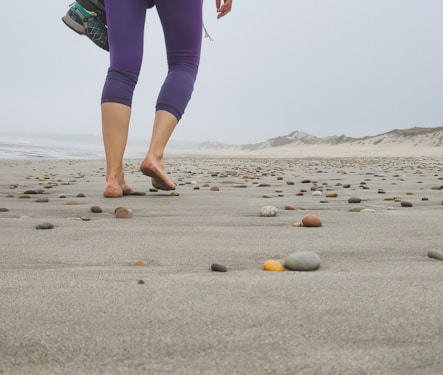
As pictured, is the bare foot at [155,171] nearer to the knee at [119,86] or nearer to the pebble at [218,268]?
the knee at [119,86]

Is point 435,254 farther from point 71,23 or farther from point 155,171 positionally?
point 71,23

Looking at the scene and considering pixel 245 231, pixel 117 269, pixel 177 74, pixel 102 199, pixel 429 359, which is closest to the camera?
pixel 429 359

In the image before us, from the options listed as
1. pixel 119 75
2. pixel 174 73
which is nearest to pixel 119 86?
pixel 119 75

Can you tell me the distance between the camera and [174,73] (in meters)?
3.23

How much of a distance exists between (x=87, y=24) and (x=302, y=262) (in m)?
2.53

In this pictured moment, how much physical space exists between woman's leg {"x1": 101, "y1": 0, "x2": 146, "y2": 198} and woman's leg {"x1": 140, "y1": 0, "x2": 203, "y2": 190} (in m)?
0.18

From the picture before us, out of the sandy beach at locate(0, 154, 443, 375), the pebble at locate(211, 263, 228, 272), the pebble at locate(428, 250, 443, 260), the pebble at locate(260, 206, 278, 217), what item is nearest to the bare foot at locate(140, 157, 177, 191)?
the pebble at locate(260, 206, 278, 217)

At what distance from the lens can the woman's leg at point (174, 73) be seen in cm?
303

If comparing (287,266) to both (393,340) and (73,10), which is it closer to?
(393,340)

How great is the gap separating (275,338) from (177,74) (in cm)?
269

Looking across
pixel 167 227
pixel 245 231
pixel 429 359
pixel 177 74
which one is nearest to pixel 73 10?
pixel 177 74

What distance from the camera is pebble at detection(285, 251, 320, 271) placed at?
128cm

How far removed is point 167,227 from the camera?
1.97 meters

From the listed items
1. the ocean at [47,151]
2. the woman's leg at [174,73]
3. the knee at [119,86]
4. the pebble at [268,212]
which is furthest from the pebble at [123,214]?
the ocean at [47,151]
